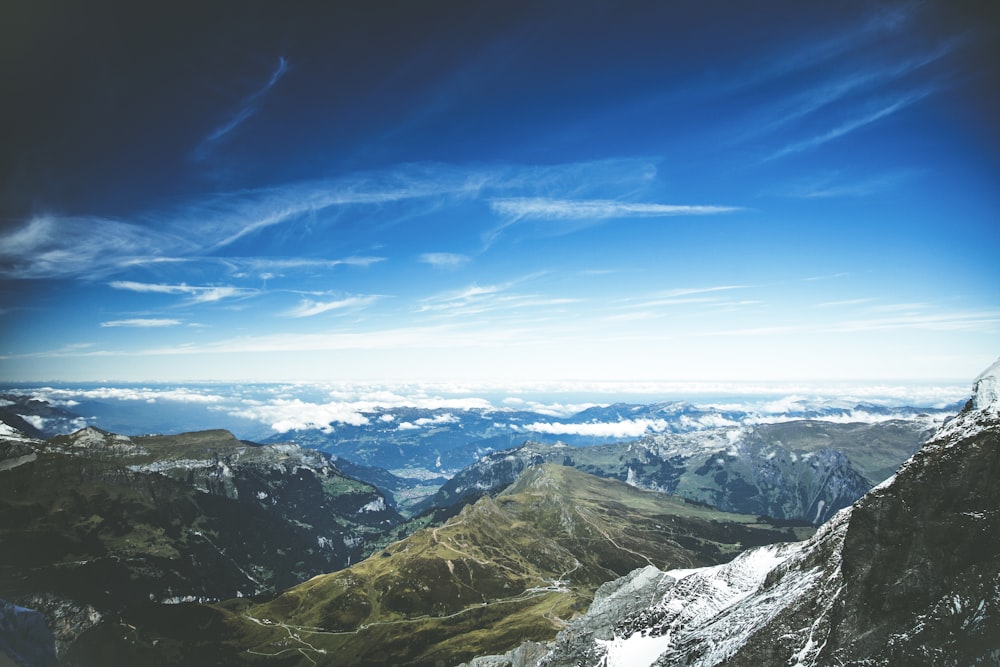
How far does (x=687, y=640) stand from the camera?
58.1 meters

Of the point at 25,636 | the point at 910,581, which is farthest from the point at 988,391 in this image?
the point at 25,636

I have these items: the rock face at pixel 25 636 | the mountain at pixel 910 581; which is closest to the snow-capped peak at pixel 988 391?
the mountain at pixel 910 581

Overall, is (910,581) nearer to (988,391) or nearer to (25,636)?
(988,391)

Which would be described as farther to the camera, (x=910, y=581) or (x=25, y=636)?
(x=25, y=636)

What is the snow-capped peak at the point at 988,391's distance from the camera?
3812 cm

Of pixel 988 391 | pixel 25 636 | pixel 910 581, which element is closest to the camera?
pixel 910 581

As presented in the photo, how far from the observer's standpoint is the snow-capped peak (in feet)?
125

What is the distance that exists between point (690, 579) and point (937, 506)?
47.5 m

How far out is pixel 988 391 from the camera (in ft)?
130

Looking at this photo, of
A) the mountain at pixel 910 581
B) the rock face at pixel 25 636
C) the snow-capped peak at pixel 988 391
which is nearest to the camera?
the mountain at pixel 910 581

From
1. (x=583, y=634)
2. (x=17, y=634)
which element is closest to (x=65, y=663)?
(x=17, y=634)

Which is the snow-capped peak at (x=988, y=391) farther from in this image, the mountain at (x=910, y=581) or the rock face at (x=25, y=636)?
the rock face at (x=25, y=636)

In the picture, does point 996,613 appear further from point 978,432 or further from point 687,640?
point 687,640

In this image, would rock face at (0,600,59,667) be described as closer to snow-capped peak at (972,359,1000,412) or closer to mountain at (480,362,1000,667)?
mountain at (480,362,1000,667)
